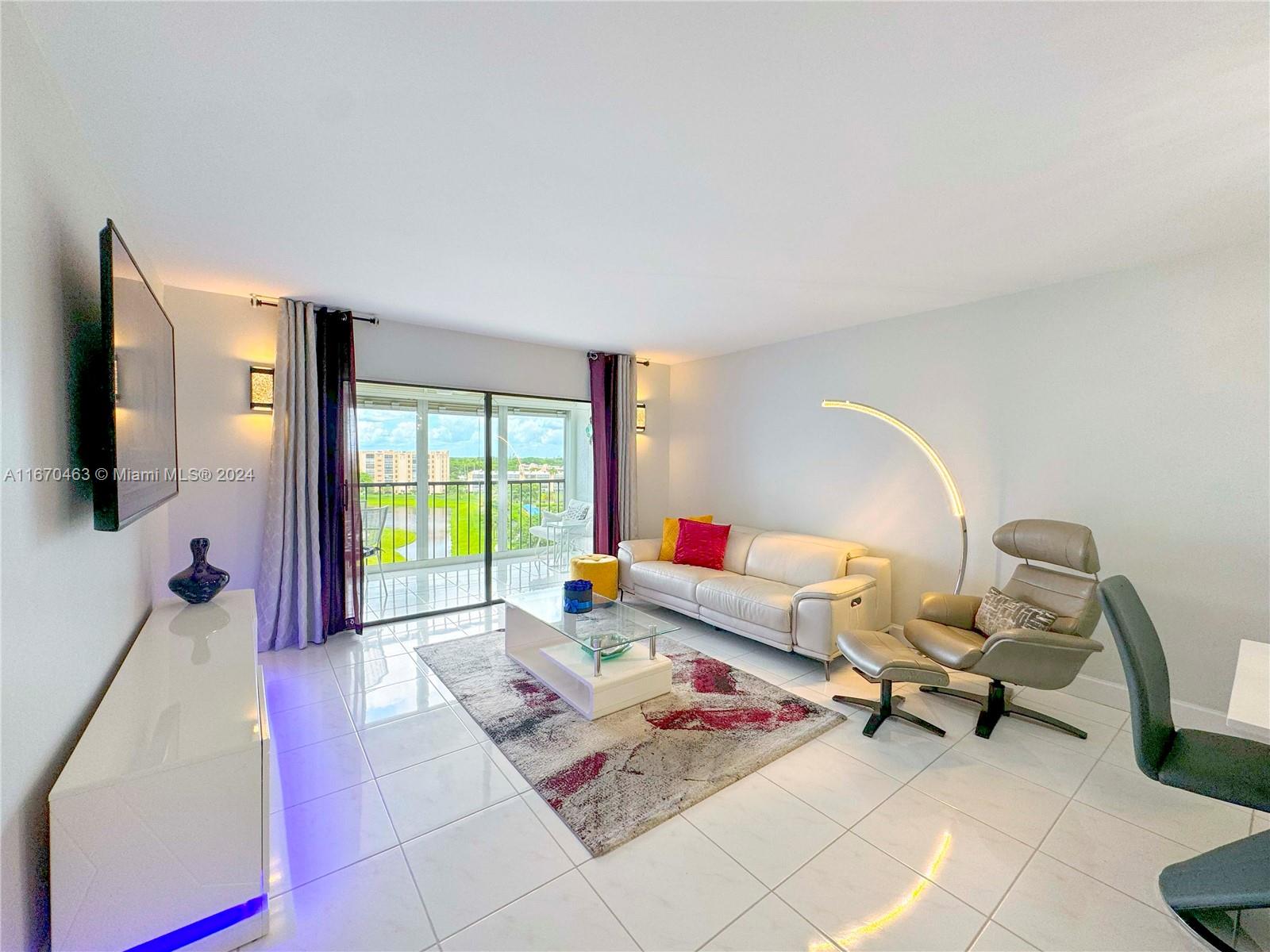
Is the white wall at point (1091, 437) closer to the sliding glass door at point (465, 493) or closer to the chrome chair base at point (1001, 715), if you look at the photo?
the chrome chair base at point (1001, 715)

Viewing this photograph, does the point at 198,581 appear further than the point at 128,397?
Yes

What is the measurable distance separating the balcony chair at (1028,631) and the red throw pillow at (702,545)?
5.78ft

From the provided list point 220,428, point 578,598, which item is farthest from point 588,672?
point 220,428

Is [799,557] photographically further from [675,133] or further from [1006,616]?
[675,133]

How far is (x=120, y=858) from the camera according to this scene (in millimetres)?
1251

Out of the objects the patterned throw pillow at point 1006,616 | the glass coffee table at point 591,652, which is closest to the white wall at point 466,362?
the glass coffee table at point 591,652

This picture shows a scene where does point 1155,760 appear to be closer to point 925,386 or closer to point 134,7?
point 925,386

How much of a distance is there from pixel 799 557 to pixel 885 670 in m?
1.54

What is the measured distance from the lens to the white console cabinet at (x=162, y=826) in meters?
1.21

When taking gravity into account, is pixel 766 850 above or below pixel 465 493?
below

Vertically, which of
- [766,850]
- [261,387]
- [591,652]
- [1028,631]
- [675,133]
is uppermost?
[675,133]

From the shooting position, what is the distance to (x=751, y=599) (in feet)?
11.9

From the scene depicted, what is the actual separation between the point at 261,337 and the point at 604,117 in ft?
10.9

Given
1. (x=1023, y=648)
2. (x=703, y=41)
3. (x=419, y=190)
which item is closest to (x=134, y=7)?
(x=419, y=190)
